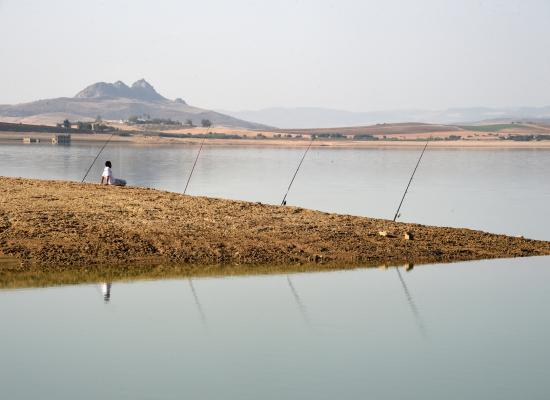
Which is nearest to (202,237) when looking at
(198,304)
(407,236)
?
(198,304)

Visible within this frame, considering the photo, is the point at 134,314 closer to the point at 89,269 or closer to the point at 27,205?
the point at 89,269

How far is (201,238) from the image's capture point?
18281 mm

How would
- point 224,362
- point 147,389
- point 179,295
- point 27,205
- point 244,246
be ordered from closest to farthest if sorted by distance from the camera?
1. point 147,389
2. point 224,362
3. point 179,295
4. point 244,246
5. point 27,205

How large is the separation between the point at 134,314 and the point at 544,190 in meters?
31.1

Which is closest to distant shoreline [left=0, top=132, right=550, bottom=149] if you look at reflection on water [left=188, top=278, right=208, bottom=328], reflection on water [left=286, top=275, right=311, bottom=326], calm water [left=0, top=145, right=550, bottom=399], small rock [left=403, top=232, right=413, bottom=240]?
small rock [left=403, top=232, right=413, bottom=240]

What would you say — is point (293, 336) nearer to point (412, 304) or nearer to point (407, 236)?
point (412, 304)

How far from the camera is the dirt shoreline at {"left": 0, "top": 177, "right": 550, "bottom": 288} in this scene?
1684 centimetres

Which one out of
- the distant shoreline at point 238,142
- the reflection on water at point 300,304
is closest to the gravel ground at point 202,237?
the reflection on water at point 300,304

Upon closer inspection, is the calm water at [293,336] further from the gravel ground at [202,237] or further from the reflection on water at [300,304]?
the gravel ground at [202,237]

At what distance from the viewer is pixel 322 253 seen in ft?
59.1

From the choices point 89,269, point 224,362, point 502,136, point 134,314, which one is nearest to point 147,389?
point 224,362

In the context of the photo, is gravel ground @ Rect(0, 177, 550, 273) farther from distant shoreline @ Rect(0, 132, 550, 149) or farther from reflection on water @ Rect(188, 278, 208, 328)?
distant shoreline @ Rect(0, 132, 550, 149)

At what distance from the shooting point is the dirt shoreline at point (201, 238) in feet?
55.3

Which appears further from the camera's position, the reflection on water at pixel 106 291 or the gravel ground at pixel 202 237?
the gravel ground at pixel 202 237
